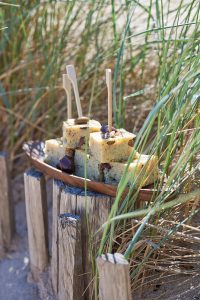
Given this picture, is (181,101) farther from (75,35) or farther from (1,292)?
(75,35)

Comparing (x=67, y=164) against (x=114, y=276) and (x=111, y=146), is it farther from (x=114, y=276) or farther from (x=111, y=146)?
(x=114, y=276)

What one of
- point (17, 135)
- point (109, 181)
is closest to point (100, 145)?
point (109, 181)

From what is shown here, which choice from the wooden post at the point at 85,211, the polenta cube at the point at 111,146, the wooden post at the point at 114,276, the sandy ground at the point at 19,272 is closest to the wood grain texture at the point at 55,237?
the wooden post at the point at 85,211

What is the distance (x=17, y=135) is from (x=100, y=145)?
3.58 feet

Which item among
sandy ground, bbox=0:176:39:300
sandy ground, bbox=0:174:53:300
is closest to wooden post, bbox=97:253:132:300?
sandy ground, bbox=0:174:53:300

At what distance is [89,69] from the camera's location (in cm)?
262

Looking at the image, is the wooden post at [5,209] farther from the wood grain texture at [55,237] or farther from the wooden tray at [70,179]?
the wood grain texture at [55,237]

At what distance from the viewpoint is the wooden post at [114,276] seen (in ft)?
4.90

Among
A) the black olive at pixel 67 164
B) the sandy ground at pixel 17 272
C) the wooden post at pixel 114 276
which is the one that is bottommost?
the sandy ground at pixel 17 272

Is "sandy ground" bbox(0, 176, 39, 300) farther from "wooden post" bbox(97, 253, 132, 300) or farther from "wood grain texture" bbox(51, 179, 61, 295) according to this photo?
"wooden post" bbox(97, 253, 132, 300)

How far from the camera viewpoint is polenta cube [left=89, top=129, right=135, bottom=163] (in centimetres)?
178

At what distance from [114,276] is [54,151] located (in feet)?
1.94

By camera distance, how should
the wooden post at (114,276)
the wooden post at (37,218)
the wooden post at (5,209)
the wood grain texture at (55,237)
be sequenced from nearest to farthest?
the wooden post at (114,276) → the wood grain texture at (55,237) → the wooden post at (37,218) → the wooden post at (5,209)

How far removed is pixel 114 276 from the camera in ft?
4.94
